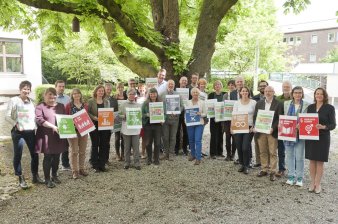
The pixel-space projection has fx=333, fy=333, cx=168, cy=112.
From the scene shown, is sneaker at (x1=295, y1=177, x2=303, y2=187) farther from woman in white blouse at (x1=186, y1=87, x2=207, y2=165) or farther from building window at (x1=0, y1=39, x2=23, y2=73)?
building window at (x1=0, y1=39, x2=23, y2=73)

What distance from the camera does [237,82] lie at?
320 inches

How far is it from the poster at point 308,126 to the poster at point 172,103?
3.08 metres

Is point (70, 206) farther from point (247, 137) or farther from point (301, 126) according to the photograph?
point (301, 126)

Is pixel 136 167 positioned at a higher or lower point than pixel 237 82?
lower

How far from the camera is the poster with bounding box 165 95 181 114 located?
8406 millimetres

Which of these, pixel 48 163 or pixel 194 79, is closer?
pixel 48 163

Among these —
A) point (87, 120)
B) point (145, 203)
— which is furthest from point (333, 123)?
point (87, 120)

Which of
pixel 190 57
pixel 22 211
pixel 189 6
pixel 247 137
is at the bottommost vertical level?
pixel 22 211

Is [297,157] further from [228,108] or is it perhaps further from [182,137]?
[182,137]

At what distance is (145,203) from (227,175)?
Answer: 243cm

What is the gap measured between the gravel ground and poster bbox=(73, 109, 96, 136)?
1.08 m

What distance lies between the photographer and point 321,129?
628 cm

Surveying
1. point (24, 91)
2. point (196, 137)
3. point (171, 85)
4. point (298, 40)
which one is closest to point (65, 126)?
point (24, 91)

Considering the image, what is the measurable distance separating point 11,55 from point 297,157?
834 inches
